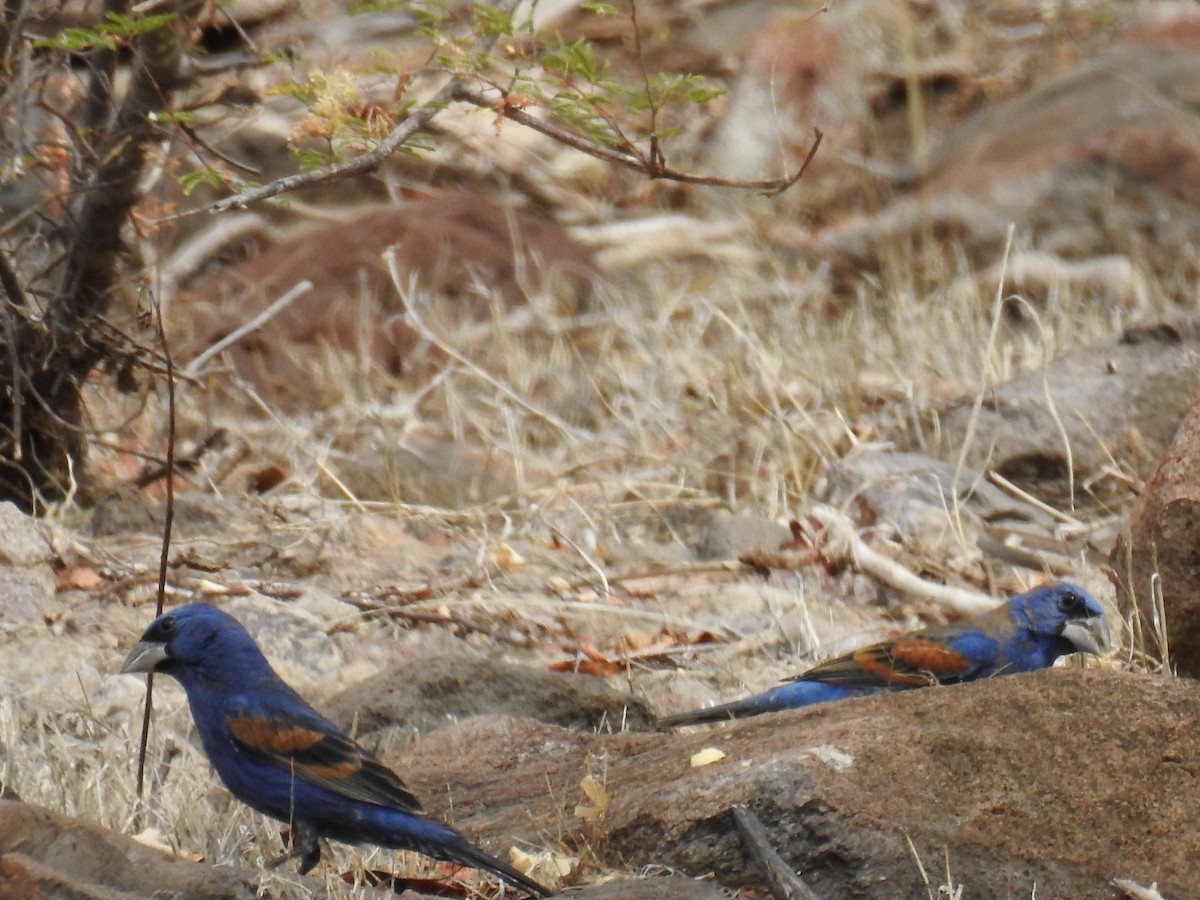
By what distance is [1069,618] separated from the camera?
463 centimetres

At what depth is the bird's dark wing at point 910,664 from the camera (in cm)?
468

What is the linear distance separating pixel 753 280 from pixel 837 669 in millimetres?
5977

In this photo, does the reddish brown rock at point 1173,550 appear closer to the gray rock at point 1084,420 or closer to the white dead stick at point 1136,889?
the white dead stick at point 1136,889

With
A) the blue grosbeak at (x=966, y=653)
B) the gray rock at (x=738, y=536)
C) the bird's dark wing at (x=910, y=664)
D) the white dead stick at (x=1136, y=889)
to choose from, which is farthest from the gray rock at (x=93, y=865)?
the gray rock at (x=738, y=536)

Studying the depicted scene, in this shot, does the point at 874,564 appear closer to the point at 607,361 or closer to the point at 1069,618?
the point at 1069,618

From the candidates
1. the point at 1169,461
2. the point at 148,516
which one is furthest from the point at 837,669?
Answer: the point at 148,516

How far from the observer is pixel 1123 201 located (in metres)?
9.88

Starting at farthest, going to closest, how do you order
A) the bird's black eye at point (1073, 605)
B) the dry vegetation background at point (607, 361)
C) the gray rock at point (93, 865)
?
the dry vegetation background at point (607, 361)
the bird's black eye at point (1073, 605)
the gray rock at point (93, 865)

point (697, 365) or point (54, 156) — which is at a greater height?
point (54, 156)

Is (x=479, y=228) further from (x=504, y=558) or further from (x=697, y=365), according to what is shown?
(x=504, y=558)

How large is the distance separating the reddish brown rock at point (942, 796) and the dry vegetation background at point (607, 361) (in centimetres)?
22

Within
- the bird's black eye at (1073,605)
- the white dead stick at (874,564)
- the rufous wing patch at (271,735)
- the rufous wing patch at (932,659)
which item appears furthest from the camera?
the white dead stick at (874,564)

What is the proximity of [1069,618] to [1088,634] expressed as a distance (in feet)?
0.20

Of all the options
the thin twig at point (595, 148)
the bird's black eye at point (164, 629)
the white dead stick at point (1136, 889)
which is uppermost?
the thin twig at point (595, 148)
